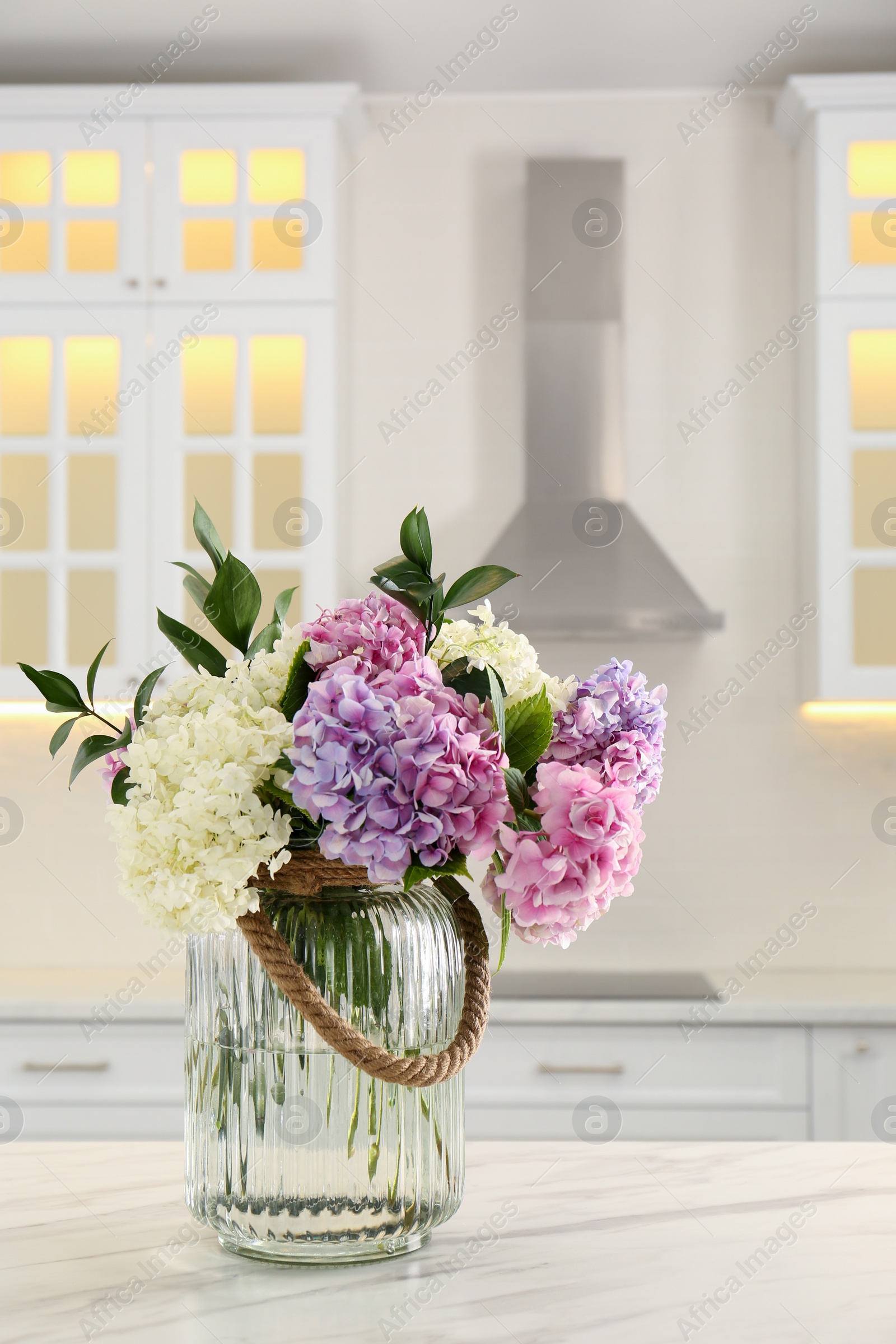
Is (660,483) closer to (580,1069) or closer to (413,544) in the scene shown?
(580,1069)

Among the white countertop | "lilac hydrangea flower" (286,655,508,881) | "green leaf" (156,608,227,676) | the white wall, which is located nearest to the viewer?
"lilac hydrangea flower" (286,655,508,881)

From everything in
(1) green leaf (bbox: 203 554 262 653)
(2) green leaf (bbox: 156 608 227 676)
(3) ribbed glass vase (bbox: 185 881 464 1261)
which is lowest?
(3) ribbed glass vase (bbox: 185 881 464 1261)

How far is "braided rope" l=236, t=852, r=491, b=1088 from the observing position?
0.65m

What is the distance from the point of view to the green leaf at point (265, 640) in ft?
2.41

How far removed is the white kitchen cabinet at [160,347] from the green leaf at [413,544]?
1595 mm

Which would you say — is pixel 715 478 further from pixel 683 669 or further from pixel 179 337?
pixel 179 337

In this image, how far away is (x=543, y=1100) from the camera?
78.6 inches

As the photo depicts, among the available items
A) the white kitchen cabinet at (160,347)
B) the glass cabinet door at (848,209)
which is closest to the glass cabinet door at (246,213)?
the white kitchen cabinet at (160,347)

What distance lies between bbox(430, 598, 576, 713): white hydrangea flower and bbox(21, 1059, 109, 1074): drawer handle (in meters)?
1.59

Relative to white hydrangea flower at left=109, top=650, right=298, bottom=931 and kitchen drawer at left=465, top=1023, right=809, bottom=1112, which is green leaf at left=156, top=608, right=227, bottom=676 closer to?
white hydrangea flower at left=109, top=650, right=298, bottom=931

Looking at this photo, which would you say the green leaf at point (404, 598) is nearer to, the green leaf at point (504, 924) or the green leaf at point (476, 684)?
the green leaf at point (476, 684)

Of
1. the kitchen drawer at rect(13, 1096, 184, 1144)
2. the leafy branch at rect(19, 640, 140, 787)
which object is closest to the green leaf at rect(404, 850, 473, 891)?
the leafy branch at rect(19, 640, 140, 787)

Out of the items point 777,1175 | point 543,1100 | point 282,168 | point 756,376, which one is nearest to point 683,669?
point 756,376

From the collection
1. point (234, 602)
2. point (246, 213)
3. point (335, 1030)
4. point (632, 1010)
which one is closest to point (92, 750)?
point (234, 602)
